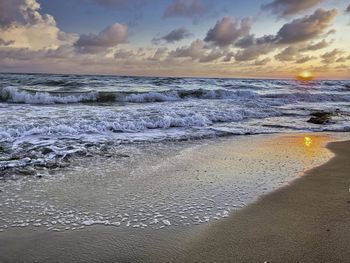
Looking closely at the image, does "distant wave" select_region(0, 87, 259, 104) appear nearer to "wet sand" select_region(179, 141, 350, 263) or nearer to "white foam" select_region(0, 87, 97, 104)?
"white foam" select_region(0, 87, 97, 104)

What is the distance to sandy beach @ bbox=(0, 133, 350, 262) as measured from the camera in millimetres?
3109

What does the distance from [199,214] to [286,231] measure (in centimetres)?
100

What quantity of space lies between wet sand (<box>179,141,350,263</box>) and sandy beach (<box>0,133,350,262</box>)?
0.03 feet

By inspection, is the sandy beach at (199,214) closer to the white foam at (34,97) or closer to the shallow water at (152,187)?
the shallow water at (152,187)

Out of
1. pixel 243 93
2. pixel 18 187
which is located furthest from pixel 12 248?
pixel 243 93

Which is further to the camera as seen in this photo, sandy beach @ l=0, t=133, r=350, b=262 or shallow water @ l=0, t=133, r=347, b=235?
shallow water @ l=0, t=133, r=347, b=235

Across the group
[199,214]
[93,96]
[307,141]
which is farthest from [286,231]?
[93,96]

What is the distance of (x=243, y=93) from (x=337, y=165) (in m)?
21.7

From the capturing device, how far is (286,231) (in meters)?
3.52

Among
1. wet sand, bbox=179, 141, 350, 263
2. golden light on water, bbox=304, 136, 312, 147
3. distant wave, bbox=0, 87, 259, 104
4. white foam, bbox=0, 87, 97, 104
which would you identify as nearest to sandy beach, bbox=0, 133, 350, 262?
wet sand, bbox=179, 141, 350, 263

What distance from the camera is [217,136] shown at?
9.28 m

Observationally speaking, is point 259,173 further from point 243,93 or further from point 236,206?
point 243,93

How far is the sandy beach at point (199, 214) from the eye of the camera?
10.2 ft

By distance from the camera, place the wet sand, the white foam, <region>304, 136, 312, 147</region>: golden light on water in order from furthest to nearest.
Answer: the white foam → <region>304, 136, 312, 147</region>: golden light on water → the wet sand
